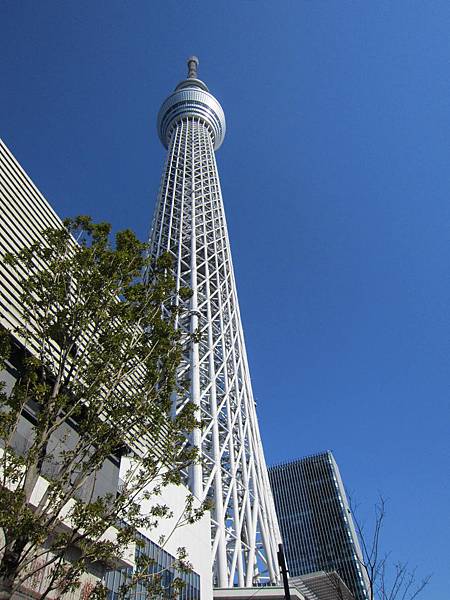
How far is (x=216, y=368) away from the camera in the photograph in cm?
3488

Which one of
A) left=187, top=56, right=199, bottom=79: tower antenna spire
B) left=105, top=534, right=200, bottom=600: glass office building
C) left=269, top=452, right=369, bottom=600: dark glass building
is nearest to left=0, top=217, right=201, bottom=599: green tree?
left=105, top=534, right=200, bottom=600: glass office building

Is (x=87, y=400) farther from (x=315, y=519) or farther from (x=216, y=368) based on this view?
(x=315, y=519)

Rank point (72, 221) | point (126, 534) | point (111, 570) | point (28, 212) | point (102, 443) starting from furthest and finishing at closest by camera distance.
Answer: point (28, 212) → point (111, 570) → point (72, 221) → point (102, 443) → point (126, 534)

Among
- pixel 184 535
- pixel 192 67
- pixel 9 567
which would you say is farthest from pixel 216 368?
pixel 192 67

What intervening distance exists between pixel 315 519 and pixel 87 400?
95405mm

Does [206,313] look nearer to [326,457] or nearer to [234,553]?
[234,553]

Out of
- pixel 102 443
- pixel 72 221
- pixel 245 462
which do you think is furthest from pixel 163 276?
pixel 245 462

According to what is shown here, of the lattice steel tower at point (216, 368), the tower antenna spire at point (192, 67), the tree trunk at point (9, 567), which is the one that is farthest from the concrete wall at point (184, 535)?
the tower antenna spire at point (192, 67)

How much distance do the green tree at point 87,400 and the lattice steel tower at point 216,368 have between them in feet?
15.6

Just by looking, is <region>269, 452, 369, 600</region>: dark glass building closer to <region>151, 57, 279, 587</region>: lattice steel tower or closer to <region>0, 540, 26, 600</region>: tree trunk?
<region>151, 57, 279, 587</region>: lattice steel tower

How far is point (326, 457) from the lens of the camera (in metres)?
102

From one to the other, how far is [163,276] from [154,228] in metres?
34.1

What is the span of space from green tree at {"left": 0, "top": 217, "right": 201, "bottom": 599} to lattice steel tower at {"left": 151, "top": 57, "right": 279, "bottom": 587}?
4.76m

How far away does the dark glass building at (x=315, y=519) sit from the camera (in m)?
86.6
